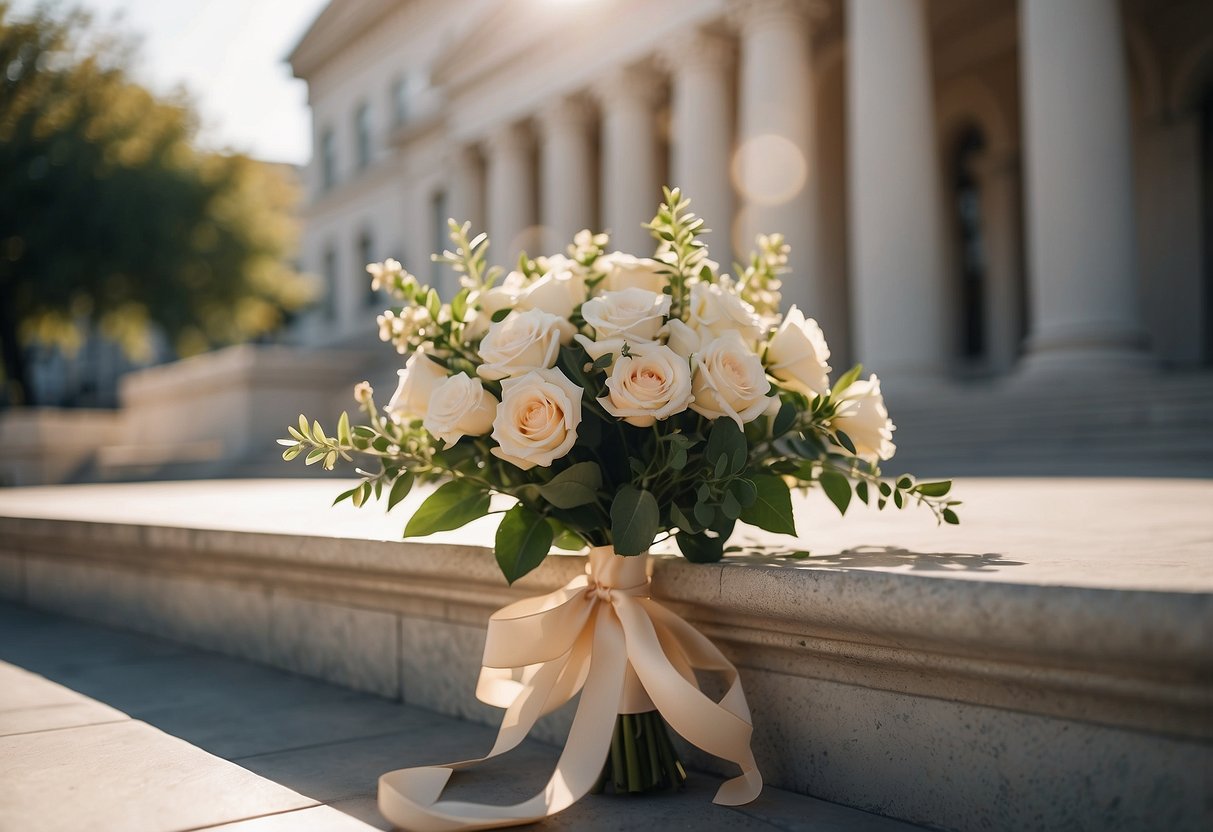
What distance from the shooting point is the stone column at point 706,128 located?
1980 centimetres

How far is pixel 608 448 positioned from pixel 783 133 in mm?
16194

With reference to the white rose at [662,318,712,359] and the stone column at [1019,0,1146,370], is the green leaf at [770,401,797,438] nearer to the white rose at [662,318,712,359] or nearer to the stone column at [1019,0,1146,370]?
the white rose at [662,318,712,359]

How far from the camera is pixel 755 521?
2.46 m

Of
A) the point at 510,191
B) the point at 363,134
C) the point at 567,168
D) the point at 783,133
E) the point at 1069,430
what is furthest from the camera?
the point at 363,134

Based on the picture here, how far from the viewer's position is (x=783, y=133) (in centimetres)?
1761

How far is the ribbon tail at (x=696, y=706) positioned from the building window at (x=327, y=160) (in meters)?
46.8

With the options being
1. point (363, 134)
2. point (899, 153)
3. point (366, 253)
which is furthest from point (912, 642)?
point (363, 134)

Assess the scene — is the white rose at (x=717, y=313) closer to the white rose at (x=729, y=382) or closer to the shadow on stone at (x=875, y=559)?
the white rose at (x=729, y=382)

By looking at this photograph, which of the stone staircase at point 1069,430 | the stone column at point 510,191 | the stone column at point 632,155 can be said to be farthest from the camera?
the stone column at point 510,191

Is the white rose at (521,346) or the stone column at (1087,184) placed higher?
the stone column at (1087,184)

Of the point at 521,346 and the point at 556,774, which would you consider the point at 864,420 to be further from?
the point at 556,774

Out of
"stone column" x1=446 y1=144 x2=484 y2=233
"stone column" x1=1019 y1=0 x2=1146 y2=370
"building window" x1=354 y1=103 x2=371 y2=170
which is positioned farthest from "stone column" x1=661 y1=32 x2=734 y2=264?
"building window" x1=354 y1=103 x2=371 y2=170

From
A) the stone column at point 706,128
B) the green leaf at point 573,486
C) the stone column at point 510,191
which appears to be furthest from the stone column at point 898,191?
the green leaf at point 573,486

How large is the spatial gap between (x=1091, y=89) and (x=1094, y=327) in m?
3.11
